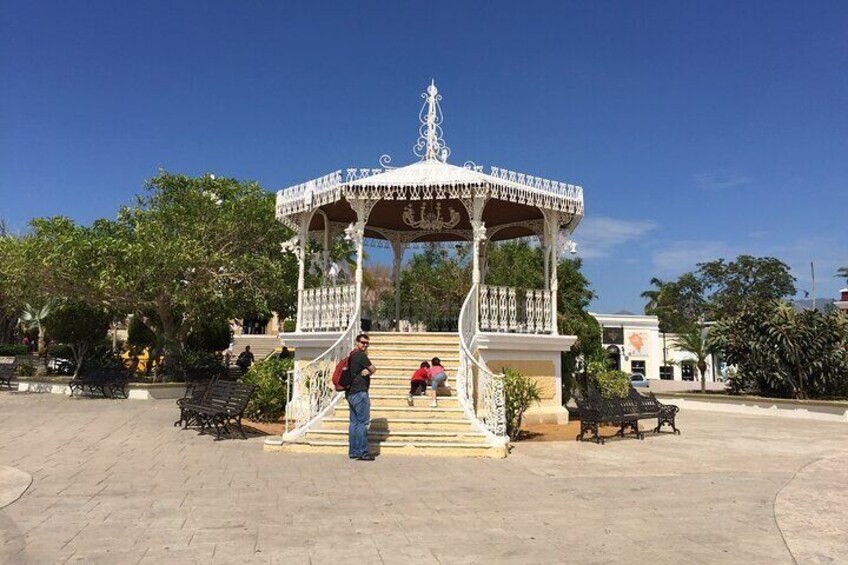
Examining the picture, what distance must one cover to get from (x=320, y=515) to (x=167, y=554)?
1553mm

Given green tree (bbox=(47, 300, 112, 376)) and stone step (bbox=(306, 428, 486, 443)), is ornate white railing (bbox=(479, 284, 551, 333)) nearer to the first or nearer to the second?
stone step (bbox=(306, 428, 486, 443))

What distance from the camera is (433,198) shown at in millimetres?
13156

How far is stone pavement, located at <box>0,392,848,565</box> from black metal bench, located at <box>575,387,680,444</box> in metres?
0.69

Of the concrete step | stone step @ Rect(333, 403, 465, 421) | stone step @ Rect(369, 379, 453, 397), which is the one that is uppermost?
stone step @ Rect(369, 379, 453, 397)

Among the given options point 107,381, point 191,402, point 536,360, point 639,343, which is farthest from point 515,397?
point 639,343

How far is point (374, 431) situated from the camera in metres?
10.2

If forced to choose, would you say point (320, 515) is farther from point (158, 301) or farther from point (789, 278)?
point (789, 278)

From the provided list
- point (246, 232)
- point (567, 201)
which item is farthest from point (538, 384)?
point (246, 232)

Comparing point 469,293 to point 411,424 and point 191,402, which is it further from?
point 191,402

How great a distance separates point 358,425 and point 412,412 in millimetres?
1748

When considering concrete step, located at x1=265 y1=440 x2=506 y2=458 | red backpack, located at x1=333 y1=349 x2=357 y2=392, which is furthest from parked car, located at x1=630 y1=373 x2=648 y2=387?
red backpack, located at x1=333 y1=349 x2=357 y2=392

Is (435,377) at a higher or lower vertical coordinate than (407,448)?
higher

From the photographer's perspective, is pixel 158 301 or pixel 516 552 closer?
pixel 516 552

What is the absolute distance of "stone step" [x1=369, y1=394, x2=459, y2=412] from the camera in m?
11.0
